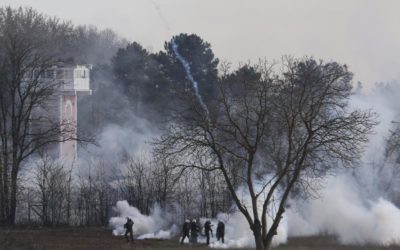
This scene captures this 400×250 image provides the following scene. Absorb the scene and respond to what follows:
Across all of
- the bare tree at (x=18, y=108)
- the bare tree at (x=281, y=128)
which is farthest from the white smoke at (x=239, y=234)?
the bare tree at (x=18, y=108)

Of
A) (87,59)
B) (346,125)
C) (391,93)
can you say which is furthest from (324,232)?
(87,59)

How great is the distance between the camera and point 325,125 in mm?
25594

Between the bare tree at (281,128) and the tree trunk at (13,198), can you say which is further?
the tree trunk at (13,198)

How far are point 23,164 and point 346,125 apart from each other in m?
32.3

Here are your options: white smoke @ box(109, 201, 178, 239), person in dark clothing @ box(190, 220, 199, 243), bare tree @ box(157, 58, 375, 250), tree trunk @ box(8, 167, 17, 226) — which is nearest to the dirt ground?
person in dark clothing @ box(190, 220, 199, 243)

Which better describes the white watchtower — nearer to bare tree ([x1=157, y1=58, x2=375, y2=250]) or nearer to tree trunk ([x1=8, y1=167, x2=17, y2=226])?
tree trunk ([x1=8, y1=167, x2=17, y2=226])

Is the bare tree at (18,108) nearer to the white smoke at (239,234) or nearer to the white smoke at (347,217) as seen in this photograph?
the white smoke at (239,234)

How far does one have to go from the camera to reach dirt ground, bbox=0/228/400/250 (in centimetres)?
3158

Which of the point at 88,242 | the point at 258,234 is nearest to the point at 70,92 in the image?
the point at 88,242

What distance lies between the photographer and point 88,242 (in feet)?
113

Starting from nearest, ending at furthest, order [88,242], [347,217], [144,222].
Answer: [88,242] < [347,217] < [144,222]

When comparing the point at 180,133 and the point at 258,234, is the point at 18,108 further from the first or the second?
the point at 258,234

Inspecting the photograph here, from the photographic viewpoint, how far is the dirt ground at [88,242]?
31.6m

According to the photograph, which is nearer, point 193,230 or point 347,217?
point 193,230
